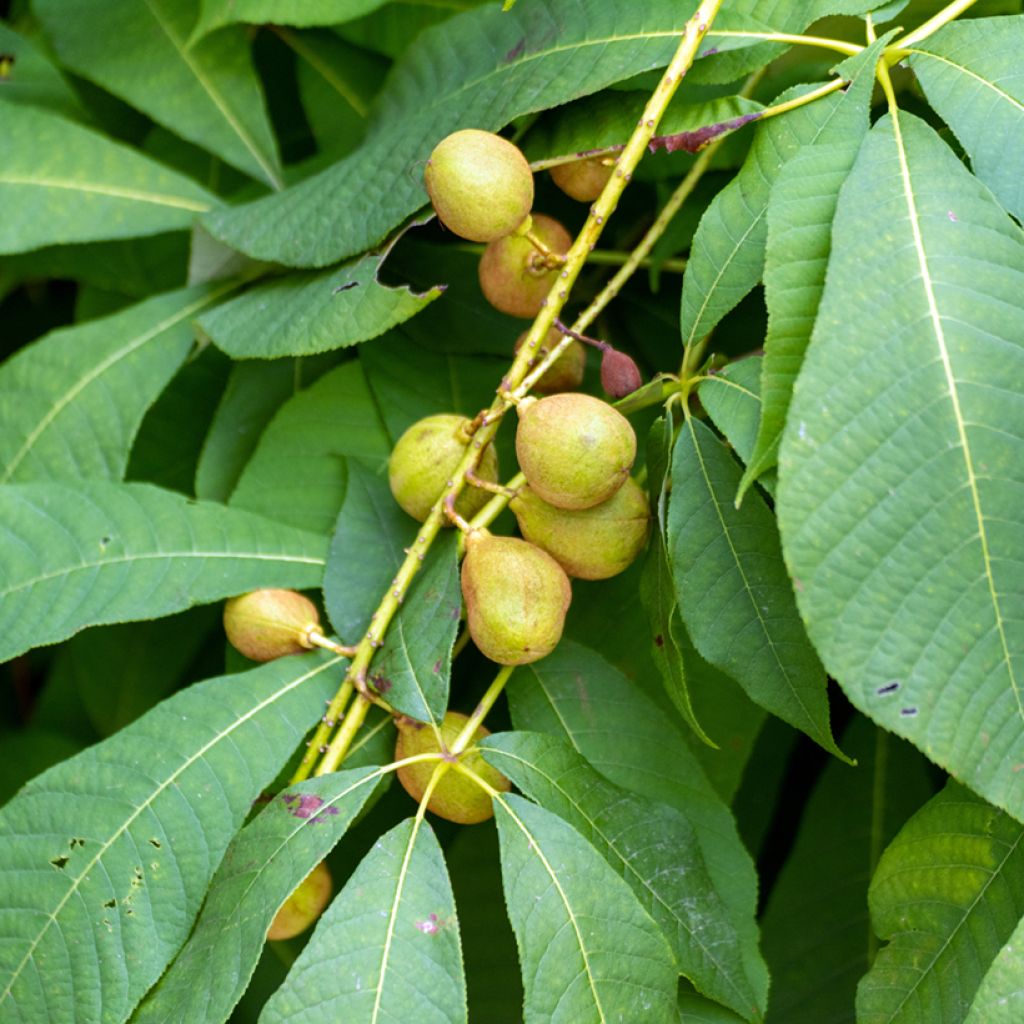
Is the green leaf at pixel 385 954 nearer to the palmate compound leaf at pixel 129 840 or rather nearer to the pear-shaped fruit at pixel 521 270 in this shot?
the palmate compound leaf at pixel 129 840

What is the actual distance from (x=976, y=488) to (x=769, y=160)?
36 centimetres

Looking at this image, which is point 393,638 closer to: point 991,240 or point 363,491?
point 363,491

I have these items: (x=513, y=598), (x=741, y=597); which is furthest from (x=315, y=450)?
(x=741, y=597)

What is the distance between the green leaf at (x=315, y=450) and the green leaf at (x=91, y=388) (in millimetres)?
163

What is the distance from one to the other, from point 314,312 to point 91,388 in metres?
0.35

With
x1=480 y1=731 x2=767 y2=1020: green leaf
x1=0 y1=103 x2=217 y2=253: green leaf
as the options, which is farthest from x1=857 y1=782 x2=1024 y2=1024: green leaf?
x1=0 y1=103 x2=217 y2=253: green leaf

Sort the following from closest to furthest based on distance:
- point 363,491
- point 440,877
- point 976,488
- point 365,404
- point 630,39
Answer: point 976,488 < point 440,877 < point 630,39 < point 363,491 < point 365,404

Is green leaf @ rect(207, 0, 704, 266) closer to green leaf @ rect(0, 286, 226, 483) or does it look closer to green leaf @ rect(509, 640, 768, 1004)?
green leaf @ rect(0, 286, 226, 483)

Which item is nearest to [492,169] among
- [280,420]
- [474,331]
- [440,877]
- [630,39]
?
[630,39]

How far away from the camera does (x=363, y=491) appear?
1090mm

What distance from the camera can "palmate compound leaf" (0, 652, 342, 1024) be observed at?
0.86 metres

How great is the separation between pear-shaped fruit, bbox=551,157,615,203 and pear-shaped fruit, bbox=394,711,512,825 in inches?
20.1

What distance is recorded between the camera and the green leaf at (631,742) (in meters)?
0.96

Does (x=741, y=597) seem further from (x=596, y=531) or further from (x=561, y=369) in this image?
(x=561, y=369)
